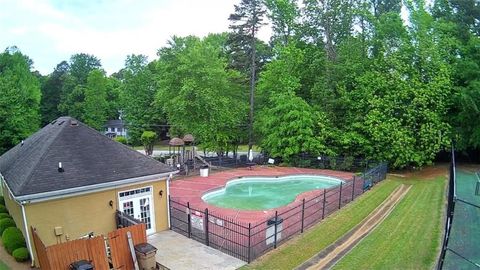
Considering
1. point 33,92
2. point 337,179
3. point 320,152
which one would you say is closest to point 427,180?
point 337,179

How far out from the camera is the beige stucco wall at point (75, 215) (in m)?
11.3

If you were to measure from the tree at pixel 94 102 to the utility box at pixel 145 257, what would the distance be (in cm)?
4816

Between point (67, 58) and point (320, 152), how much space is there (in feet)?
205

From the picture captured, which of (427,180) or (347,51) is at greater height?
(347,51)

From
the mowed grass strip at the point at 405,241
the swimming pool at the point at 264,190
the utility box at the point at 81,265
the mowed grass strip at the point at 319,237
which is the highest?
the utility box at the point at 81,265

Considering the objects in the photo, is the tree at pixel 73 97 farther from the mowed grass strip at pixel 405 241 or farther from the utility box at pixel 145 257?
the mowed grass strip at pixel 405 241

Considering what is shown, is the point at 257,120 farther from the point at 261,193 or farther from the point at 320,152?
the point at 261,193

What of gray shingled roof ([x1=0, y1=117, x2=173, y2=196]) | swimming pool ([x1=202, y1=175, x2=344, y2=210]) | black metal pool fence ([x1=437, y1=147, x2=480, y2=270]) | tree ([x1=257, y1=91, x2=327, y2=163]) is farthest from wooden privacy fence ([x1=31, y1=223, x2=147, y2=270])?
tree ([x1=257, y1=91, x2=327, y2=163])

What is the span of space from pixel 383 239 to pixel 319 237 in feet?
7.51

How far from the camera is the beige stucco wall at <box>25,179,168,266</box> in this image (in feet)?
37.1

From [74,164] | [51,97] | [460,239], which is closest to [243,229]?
[74,164]

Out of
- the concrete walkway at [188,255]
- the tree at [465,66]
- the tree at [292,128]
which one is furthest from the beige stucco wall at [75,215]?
the tree at [465,66]

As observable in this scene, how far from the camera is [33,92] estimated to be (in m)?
43.0

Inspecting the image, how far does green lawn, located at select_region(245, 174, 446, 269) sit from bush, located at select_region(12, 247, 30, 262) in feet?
26.5
